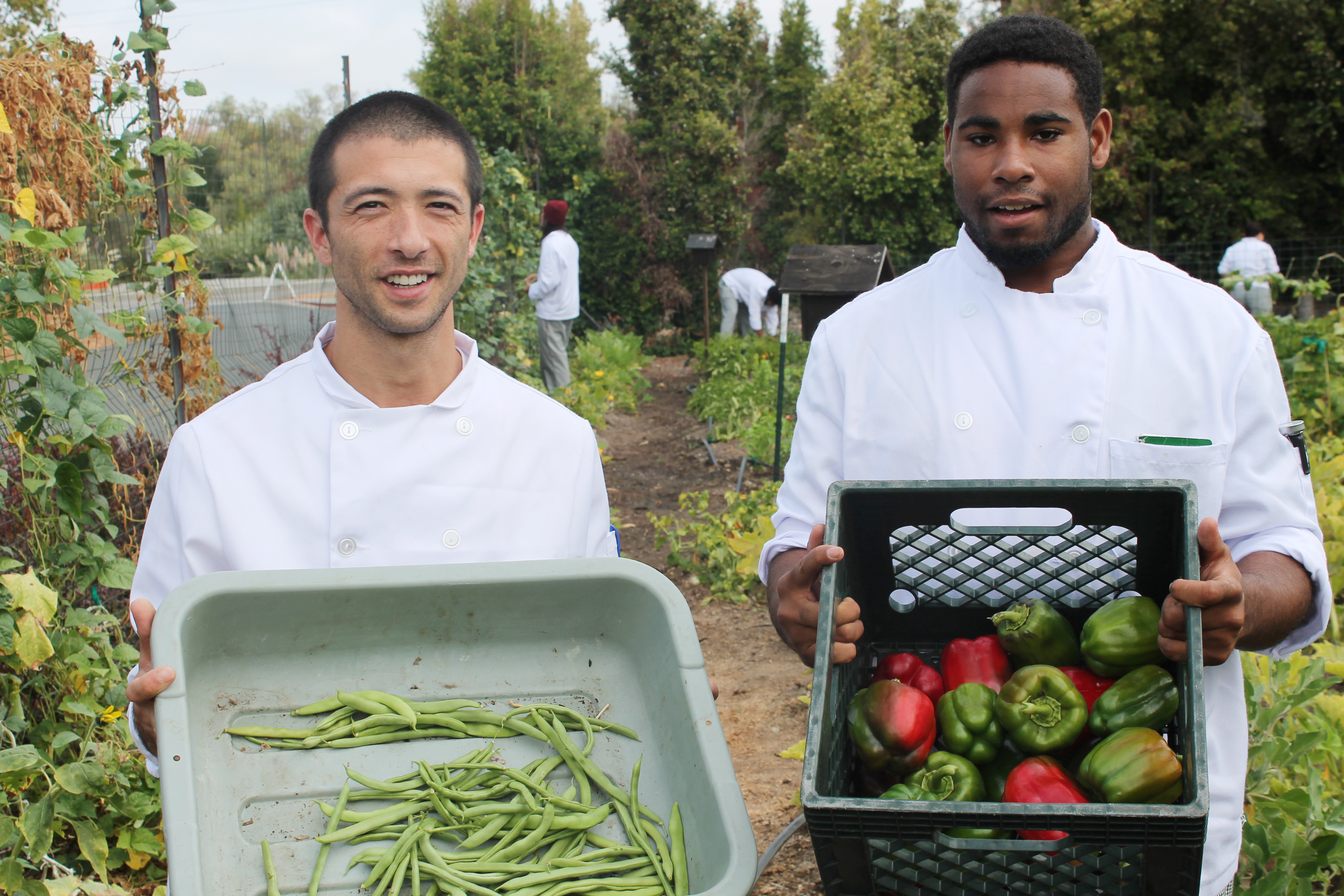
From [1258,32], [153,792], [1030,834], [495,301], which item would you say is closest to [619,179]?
[495,301]

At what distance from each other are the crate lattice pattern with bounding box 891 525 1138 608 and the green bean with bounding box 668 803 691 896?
1.66 ft

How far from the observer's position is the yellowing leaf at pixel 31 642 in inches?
94.1

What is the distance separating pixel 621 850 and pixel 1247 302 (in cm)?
1288

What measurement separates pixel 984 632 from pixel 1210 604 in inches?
17.5

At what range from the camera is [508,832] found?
1476 mm

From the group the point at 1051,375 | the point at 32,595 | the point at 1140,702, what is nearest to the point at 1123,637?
the point at 1140,702

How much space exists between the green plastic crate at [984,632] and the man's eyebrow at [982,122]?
0.71m

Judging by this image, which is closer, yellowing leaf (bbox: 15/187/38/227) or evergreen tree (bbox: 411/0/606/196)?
yellowing leaf (bbox: 15/187/38/227)

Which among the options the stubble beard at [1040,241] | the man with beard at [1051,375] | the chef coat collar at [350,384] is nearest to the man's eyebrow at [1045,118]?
the man with beard at [1051,375]

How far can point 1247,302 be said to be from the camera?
12.1 metres

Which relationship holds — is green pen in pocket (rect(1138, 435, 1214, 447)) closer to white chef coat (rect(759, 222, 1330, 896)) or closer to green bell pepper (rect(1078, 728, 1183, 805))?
white chef coat (rect(759, 222, 1330, 896))

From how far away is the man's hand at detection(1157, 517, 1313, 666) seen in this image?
1.27m

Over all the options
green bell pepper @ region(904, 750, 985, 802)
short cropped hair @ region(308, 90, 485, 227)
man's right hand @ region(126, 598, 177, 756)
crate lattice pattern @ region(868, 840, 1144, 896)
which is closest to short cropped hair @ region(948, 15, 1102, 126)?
short cropped hair @ region(308, 90, 485, 227)

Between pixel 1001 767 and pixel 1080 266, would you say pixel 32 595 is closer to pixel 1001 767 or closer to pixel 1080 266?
pixel 1001 767
